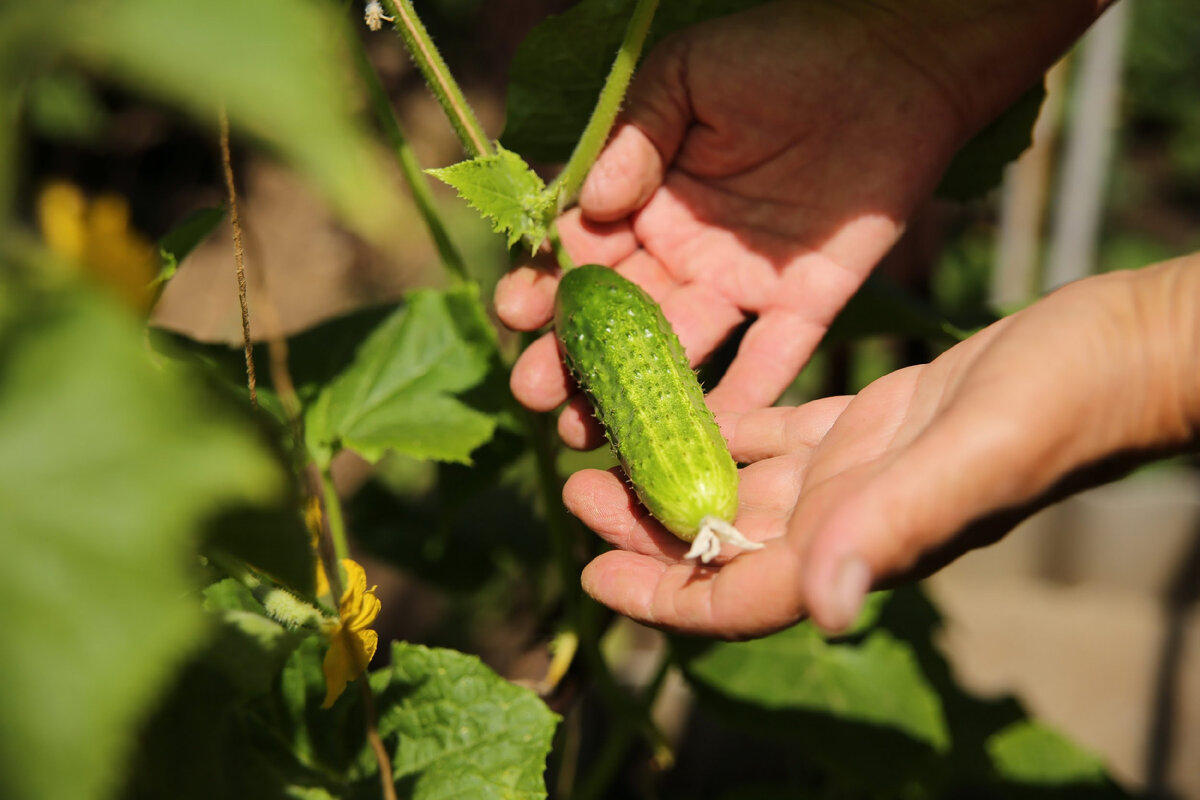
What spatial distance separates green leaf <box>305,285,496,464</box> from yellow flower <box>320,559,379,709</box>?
0.46m

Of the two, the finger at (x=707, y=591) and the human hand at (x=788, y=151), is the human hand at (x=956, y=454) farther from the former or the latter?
the human hand at (x=788, y=151)

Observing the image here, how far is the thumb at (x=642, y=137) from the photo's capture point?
Result: 1854mm

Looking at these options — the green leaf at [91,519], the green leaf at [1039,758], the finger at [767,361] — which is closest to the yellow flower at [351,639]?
the green leaf at [91,519]

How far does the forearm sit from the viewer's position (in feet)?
6.50

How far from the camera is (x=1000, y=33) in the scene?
1.98 m

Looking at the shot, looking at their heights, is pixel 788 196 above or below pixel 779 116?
below

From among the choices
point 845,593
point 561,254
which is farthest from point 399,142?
point 845,593

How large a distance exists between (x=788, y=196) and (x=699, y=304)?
0.34 m

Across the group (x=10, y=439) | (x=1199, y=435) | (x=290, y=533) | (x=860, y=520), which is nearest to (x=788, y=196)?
(x=1199, y=435)

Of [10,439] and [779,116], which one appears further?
[779,116]

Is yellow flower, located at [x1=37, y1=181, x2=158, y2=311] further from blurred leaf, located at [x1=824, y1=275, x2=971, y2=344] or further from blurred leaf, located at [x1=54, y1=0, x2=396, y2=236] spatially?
blurred leaf, located at [x1=824, y1=275, x2=971, y2=344]

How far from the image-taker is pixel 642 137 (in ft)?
6.15

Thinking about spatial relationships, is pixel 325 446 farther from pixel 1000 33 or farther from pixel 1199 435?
pixel 1000 33

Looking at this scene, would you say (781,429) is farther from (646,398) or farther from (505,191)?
(505,191)
